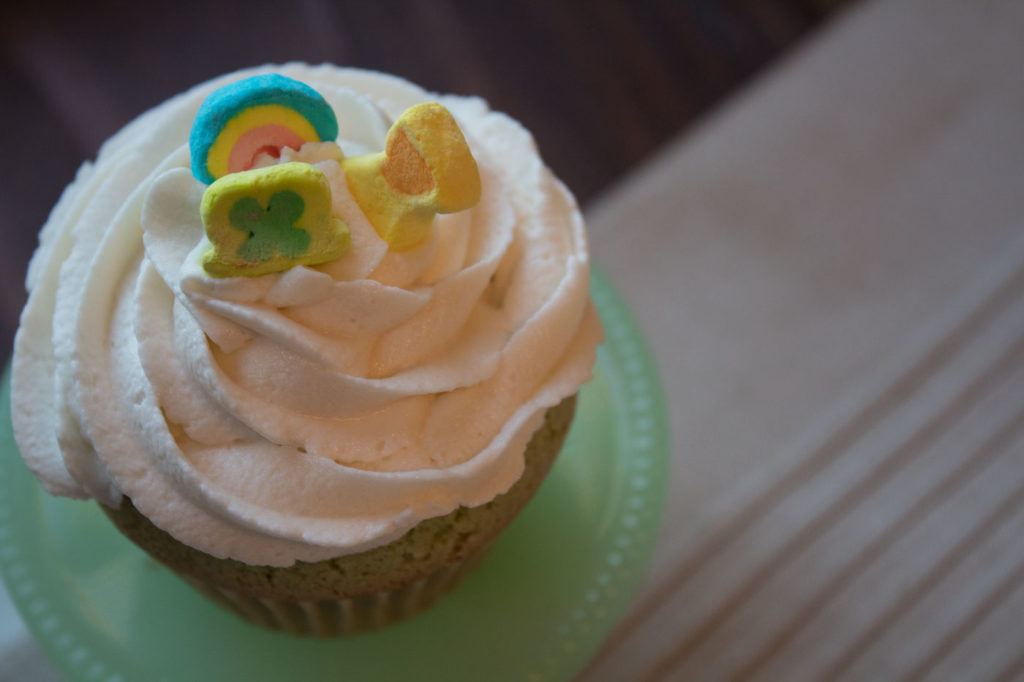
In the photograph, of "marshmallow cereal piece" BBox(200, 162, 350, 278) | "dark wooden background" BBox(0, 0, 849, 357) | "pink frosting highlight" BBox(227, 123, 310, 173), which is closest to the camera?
"marshmallow cereal piece" BBox(200, 162, 350, 278)

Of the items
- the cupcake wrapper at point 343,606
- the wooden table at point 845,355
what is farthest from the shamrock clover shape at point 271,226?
the wooden table at point 845,355

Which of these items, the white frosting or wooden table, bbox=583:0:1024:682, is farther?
wooden table, bbox=583:0:1024:682

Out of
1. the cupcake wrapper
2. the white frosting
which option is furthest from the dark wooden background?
the cupcake wrapper

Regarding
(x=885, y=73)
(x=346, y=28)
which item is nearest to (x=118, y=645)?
(x=346, y=28)

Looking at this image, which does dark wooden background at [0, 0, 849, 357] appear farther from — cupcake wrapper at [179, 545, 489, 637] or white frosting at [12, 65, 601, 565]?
cupcake wrapper at [179, 545, 489, 637]

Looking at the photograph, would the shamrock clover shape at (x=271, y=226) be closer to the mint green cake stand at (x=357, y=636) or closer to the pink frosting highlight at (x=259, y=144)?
the pink frosting highlight at (x=259, y=144)

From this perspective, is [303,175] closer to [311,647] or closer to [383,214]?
[383,214]

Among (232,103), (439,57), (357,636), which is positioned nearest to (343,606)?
(357,636)
